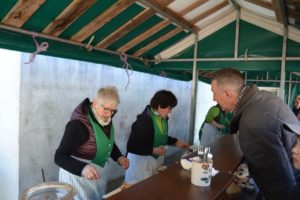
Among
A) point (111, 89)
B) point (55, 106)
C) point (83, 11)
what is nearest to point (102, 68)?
point (55, 106)

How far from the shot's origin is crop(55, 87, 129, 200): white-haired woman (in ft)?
5.41

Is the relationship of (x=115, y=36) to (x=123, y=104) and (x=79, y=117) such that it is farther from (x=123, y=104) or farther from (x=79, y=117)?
(x=79, y=117)

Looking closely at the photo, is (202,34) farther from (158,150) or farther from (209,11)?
(158,150)

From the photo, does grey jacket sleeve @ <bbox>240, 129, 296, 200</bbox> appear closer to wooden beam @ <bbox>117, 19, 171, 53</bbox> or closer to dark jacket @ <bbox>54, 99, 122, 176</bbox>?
dark jacket @ <bbox>54, 99, 122, 176</bbox>

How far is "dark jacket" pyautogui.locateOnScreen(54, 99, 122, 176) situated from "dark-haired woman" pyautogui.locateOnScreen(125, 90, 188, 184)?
71 cm

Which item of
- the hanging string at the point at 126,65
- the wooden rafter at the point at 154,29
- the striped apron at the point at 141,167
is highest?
the wooden rafter at the point at 154,29

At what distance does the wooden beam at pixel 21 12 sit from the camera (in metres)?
1.87

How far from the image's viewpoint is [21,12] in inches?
Answer: 76.4

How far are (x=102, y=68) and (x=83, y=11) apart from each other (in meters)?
1.01

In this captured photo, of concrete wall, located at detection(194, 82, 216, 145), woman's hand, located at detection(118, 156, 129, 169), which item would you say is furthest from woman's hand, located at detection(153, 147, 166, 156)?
concrete wall, located at detection(194, 82, 216, 145)

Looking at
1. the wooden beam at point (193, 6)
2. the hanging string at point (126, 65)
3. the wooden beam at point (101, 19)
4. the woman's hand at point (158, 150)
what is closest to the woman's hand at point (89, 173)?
the woman's hand at point (158, 150)

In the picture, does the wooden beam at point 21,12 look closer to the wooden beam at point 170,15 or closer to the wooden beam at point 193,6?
the wooden beam at point 170,15

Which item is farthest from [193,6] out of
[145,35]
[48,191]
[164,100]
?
[48,191]

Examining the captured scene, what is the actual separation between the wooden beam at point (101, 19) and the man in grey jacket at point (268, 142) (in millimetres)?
1436
